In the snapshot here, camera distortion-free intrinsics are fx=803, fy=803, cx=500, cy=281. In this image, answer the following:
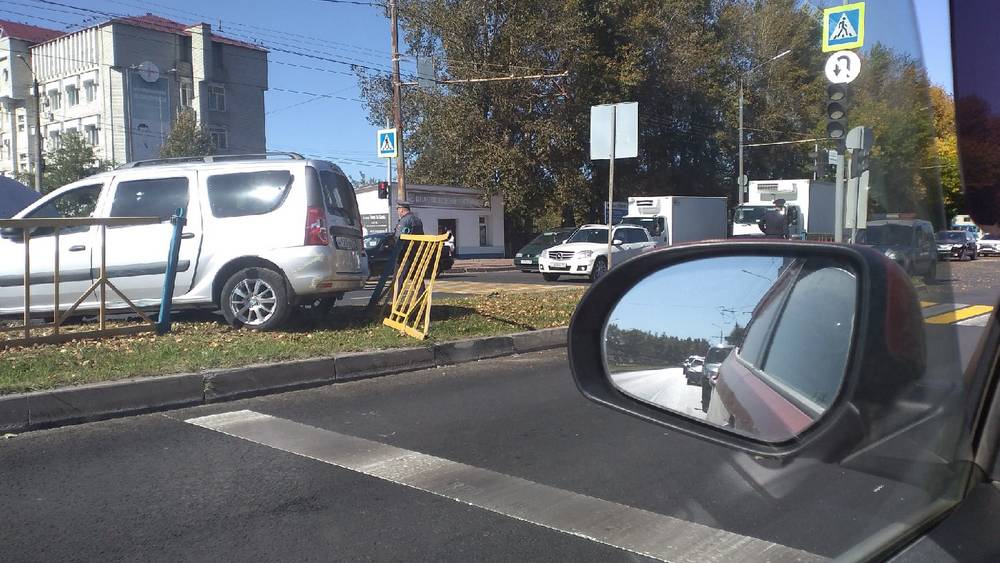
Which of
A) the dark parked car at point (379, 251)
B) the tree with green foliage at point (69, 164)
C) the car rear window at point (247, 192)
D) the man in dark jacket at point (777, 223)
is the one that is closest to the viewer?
the man in dark jacket at point (777, 223)

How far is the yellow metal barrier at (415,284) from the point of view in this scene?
843 cm

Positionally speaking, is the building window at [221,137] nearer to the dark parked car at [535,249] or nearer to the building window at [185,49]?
the building window at [185,49]

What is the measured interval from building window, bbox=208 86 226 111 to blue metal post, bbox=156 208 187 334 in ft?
146

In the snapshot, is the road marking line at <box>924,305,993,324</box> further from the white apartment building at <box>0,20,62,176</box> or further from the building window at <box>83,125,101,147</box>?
the white apartment building at <box>0,20,62,176</box>

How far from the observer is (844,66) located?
1.56 meters

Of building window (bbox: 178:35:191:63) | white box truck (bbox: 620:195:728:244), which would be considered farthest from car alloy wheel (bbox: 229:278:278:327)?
building window (bbox: 178:35:191:63)

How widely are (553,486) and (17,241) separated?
6898mm

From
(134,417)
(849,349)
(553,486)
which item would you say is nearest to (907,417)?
(849,349)

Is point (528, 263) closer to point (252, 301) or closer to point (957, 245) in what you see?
point (252, 301)

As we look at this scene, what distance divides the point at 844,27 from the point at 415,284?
24.4 feet

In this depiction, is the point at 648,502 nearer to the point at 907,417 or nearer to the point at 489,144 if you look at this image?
A: the point at 907,417

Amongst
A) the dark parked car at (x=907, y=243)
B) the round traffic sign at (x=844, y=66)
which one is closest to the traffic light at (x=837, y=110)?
the round traffic sign at (x=844, y=66)

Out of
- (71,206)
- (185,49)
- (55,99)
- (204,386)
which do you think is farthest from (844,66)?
(55,99)

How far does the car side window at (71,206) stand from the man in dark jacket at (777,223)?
820cm
